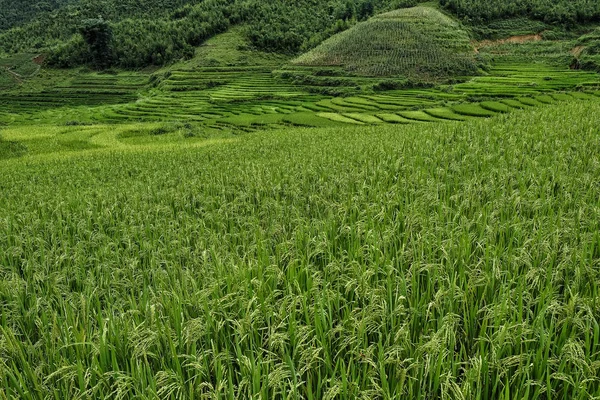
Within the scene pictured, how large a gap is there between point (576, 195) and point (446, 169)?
2.77m

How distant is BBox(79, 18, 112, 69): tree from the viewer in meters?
107

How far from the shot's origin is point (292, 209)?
6547mm

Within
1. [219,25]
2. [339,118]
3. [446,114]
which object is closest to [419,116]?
[446,114]

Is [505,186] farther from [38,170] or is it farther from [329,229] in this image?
[38,170]

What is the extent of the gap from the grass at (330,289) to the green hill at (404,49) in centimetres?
6605

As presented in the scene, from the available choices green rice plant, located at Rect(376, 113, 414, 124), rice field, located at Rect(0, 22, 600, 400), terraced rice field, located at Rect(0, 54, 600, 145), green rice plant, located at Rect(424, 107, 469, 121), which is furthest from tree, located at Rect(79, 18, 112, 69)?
rice field, located at Rect(0, 22, 600, 400)

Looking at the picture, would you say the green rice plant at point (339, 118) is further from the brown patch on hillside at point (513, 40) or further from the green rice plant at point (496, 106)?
the brown patch on hillside at point (513, 40)

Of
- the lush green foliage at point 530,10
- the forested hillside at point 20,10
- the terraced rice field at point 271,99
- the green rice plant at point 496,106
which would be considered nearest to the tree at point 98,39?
the terraced rice field at point 271,99

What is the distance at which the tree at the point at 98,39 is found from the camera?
352ft

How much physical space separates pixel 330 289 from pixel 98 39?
125 metres

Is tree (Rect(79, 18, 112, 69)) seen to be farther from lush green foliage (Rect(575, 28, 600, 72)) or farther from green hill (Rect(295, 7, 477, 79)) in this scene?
lush green foliage (Rect(575, 28, 600, 72))

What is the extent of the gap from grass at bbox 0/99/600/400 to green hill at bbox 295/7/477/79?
6605 centimetres

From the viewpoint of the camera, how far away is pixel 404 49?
7800 cm

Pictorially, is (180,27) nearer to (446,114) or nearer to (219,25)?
(219,25)
